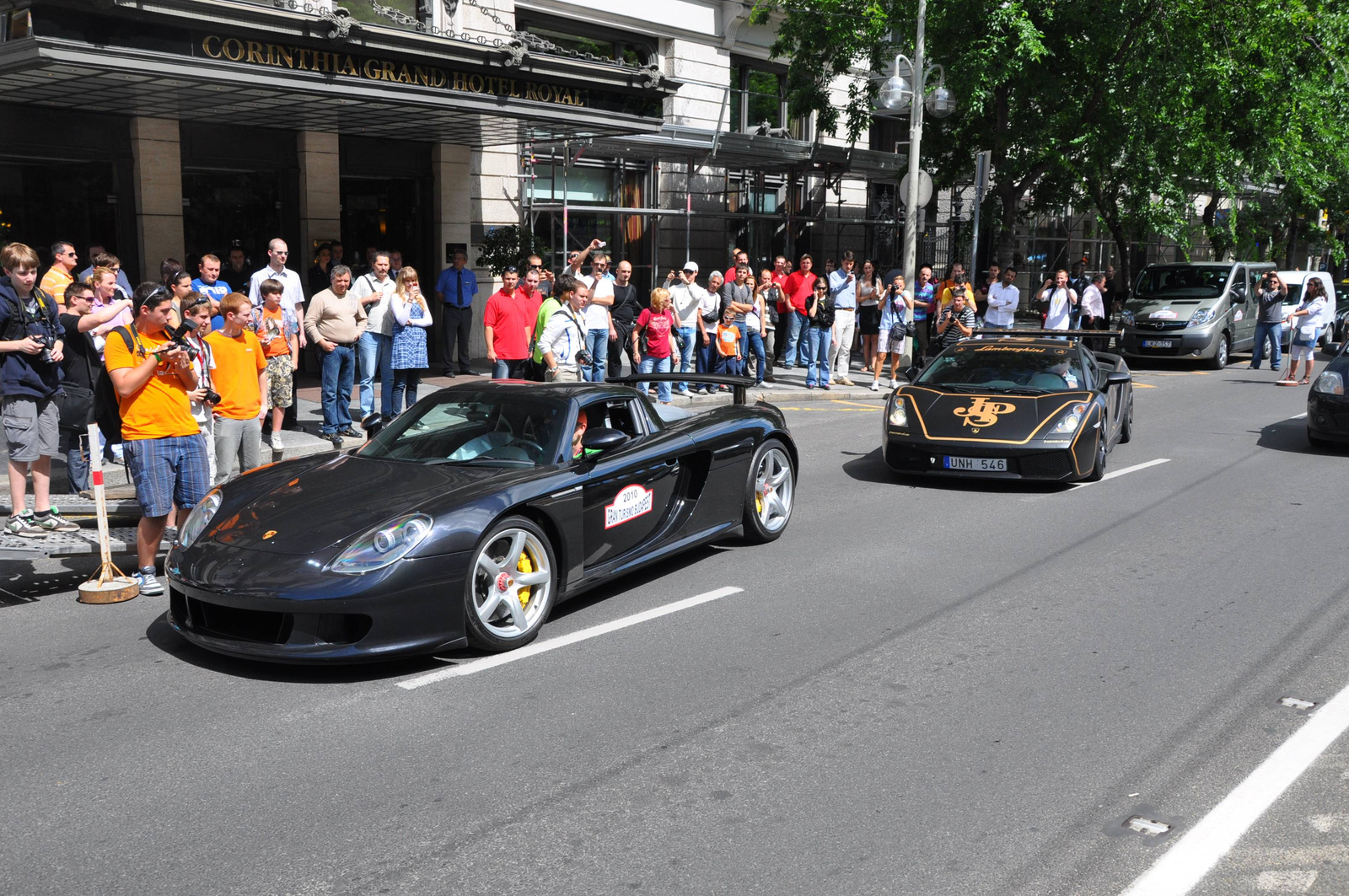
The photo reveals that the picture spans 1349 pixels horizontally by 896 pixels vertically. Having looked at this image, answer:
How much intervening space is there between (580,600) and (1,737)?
2909 millimetres

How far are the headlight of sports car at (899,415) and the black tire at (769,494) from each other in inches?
84.8

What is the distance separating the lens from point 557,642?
588 centimetres

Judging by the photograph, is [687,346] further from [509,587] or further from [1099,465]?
[509,587]

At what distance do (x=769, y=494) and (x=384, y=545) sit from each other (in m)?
3.37

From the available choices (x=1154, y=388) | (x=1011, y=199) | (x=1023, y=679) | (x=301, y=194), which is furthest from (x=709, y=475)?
(x=1011, y=199)

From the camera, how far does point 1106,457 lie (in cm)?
1111

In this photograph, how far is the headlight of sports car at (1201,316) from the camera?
22188 mm

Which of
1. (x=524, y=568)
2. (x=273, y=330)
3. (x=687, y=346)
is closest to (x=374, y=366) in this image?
(x=273, y=330)

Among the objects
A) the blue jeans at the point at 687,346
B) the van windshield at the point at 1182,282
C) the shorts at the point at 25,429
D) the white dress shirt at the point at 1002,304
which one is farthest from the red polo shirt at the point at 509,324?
the van windshield at the point at 1182,282

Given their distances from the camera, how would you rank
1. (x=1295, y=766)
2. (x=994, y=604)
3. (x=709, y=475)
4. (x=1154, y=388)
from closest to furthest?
(x=1295, y=766)
(x=994, y=604)
(x=709, y=475)
(x=1154, y=388)

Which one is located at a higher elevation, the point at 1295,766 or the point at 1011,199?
the point at 1011,199

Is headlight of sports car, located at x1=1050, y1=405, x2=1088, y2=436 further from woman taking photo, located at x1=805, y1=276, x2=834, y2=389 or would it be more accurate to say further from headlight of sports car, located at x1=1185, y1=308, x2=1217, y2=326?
headlight of sports car, located at x1=1185, y1=308, x2=1217, y2=326

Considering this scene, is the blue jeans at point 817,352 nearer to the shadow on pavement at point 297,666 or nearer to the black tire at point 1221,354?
the black tire at point 1221,354

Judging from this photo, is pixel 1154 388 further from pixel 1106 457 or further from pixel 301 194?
pixel 301 194
